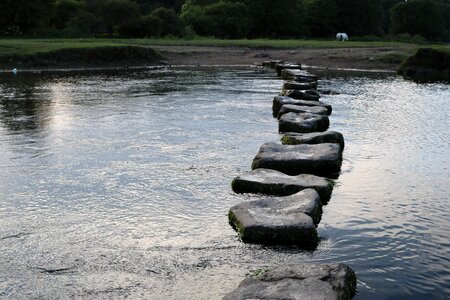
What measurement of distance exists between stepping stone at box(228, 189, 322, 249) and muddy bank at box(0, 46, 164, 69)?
23694 mm

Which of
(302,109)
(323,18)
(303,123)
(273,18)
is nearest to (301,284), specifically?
(303,123)

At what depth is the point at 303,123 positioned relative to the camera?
1158 cm

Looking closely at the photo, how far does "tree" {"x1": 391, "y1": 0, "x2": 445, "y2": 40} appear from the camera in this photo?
7475cm

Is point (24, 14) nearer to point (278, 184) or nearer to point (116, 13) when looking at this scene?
point (116, 13)

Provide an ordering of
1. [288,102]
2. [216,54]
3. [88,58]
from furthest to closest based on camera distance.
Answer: [216,54] → [88,58] → [288,102]

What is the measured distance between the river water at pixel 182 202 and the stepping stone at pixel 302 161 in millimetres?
320

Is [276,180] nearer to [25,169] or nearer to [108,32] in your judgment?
[25,169]

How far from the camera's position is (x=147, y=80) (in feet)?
77.5

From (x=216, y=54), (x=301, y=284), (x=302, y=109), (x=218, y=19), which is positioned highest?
(x=218, y=19)

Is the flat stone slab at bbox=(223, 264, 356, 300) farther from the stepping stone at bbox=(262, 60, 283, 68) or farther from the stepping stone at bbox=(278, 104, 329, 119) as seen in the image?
the stepping stone at bbox=(262, 60, 283, 68)

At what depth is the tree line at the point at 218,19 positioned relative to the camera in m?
47.4

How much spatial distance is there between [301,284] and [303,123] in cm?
698

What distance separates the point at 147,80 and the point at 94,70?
643 cm


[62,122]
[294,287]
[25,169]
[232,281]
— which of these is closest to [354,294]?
[294,287]
